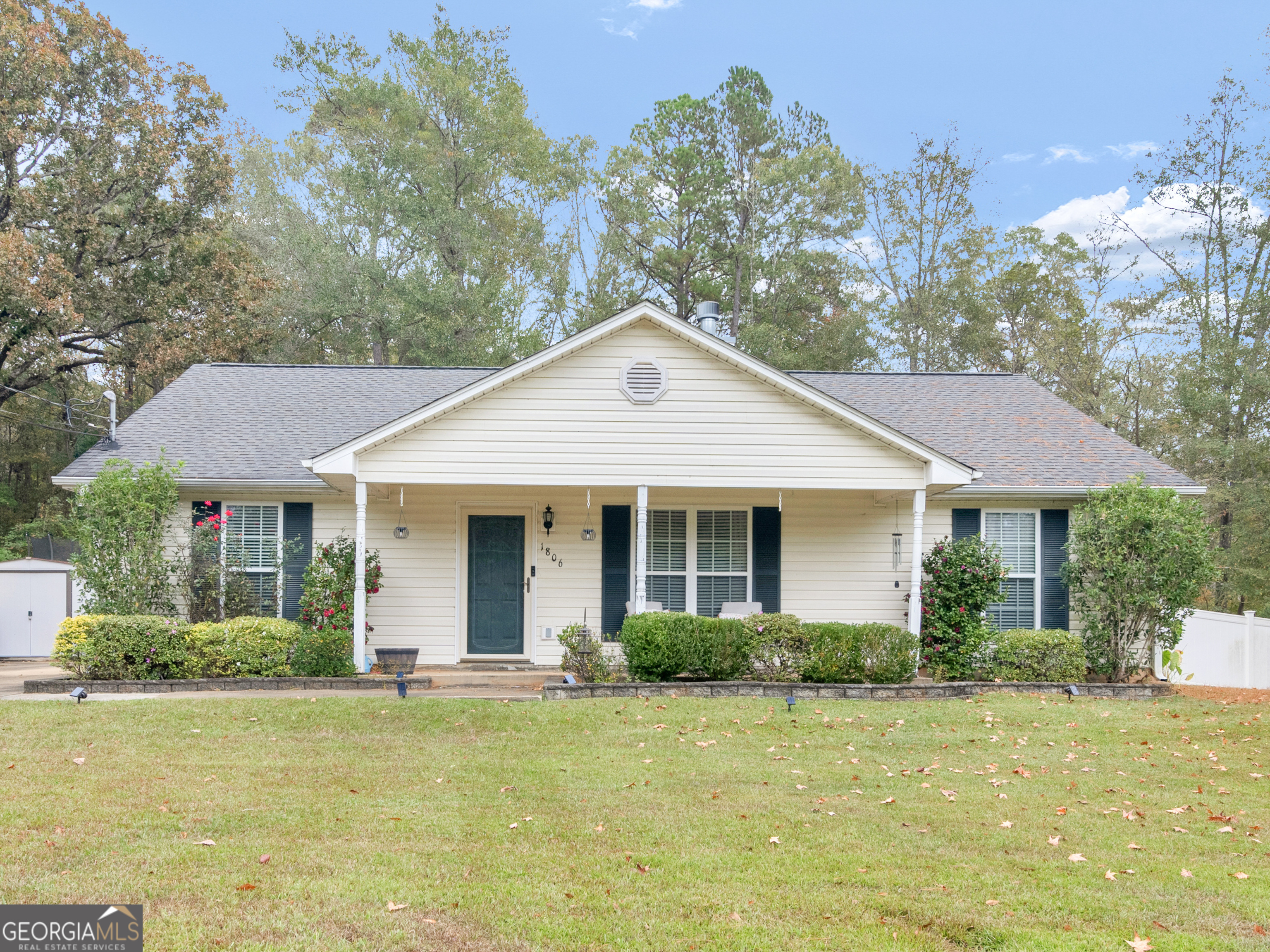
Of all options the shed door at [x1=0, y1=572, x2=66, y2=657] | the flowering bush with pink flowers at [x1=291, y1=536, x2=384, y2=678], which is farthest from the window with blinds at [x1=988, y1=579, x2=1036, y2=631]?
the shed door at [x1=0, y1=572, x2=66, y2=657]

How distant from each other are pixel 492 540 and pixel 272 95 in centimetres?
2364

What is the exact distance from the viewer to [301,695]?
981cm

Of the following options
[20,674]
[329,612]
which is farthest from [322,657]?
[20,674]

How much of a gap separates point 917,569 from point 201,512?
959cm

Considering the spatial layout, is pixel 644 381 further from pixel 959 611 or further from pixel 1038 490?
pixel 1038 490

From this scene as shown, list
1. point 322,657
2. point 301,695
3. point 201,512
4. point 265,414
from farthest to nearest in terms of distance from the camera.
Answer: point 265,414
point 201,512
point 322,657
point 301,695

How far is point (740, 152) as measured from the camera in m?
28.0

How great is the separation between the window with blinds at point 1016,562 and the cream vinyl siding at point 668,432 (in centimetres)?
237

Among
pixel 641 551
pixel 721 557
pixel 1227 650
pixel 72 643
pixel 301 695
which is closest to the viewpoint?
pixel 301 695

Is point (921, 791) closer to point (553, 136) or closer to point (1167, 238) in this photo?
point (1167, 238)

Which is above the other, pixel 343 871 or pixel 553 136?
pixel 553 136

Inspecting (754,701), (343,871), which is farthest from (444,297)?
(343,871)

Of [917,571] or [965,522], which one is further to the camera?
[965,522]

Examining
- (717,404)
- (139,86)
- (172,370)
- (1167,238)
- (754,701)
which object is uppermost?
(139,86)
